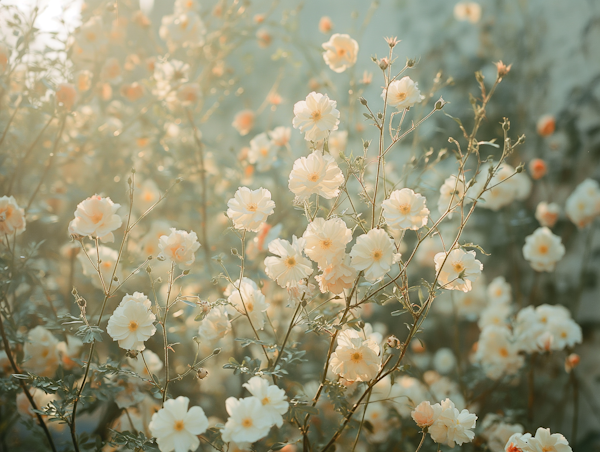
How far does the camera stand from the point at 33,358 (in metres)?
0.91

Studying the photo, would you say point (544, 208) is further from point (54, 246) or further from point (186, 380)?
point (54, 246)

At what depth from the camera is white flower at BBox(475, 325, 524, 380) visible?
45.4 inches

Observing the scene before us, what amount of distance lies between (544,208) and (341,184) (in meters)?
0.91

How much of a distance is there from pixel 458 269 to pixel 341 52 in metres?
0.49

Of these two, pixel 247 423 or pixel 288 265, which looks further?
pixel 288 265

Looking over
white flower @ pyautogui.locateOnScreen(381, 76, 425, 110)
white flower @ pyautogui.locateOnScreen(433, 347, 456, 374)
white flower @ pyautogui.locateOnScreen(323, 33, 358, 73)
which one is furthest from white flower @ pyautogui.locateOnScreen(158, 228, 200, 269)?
white flower @ pyautogui.locateOnScreen(433, 347, 456, 374)

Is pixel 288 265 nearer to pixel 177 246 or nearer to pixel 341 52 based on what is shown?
pixel 177 246

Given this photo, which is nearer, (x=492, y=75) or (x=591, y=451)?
(x=591, y=451)

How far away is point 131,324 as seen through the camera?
0.64 metres

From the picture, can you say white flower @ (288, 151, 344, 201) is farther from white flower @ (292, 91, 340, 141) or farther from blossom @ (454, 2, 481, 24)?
blossom @ (454, 2, 481, 24)

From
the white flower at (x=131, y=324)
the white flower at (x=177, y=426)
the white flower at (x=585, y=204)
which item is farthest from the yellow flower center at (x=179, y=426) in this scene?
the white flower at (x=585, y=204)

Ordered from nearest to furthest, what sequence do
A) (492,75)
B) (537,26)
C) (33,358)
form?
(33,358), (537,26), (492,75)

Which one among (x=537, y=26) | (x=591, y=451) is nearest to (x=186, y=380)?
(x=591, y=451)

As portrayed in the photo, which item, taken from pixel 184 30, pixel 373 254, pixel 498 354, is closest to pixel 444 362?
pixel 498 354
